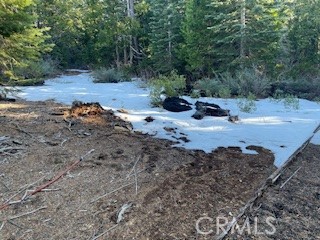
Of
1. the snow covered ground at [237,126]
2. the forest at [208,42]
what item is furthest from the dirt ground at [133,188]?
the forest at [208,42]

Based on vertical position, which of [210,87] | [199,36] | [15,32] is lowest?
[210,87]

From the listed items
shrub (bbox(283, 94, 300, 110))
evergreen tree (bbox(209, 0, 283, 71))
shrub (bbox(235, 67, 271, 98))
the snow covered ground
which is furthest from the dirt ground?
evergreen tree (bbox(209, 0, 283, 71))

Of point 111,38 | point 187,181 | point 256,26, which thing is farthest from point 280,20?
point 187,181

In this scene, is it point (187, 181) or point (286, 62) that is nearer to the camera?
point (187, 181)

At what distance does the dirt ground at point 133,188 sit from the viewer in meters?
3.00

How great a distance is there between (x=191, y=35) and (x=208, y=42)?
29.7 inches

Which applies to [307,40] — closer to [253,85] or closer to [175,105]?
[253,85]

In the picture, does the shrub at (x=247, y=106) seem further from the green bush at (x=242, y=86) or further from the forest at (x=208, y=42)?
the green bush at (x=242, y=86)

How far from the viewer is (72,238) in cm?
285

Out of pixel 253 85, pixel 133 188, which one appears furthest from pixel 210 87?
pixel 133 188

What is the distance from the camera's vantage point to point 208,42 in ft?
45.2

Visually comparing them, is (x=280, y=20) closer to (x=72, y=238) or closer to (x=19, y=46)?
(x=19, y=46)

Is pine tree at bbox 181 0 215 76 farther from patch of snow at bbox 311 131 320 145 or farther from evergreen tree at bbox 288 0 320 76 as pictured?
patch of snow at bbox 311 131 320 145

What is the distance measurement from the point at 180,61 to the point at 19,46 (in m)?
10.8
